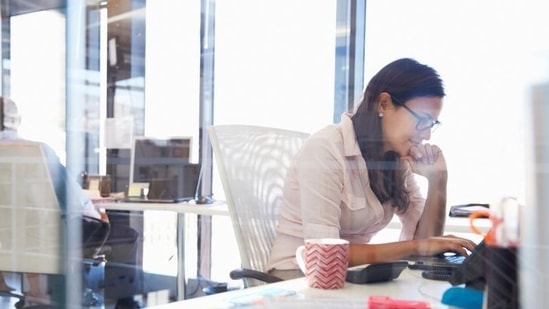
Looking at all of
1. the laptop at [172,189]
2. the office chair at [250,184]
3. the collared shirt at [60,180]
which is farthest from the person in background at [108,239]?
the office chair at [250,184]

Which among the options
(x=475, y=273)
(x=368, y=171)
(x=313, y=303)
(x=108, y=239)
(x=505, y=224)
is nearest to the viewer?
(x=505, y=224)

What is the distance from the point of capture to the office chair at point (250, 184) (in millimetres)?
1475

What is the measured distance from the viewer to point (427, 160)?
1.62 meters

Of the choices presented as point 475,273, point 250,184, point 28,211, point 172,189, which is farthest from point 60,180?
point 475,273

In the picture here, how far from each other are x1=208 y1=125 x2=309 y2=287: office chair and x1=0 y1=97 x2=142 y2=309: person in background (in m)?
1.06

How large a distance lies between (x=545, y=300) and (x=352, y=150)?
0.95 meters

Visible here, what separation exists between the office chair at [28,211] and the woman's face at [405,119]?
1523 mm

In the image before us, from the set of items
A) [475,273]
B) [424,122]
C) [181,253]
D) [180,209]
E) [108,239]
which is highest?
[424,122]

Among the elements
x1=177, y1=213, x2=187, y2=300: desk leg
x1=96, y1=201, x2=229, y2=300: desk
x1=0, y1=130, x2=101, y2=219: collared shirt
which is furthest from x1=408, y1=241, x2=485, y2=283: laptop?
x1=177, y1=213, x2=187, y2=300: desk leg

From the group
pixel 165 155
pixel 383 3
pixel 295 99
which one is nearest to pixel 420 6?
pixel 383 3

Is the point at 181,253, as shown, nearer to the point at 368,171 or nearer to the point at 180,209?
the point at 180,209

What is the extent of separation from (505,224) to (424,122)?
96 cm

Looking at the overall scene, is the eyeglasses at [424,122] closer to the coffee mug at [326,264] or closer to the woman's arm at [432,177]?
the woman's arm at [432,177]

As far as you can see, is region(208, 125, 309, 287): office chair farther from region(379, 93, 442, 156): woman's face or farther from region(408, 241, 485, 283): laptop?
region(408, 241, 485, 283): laptop
